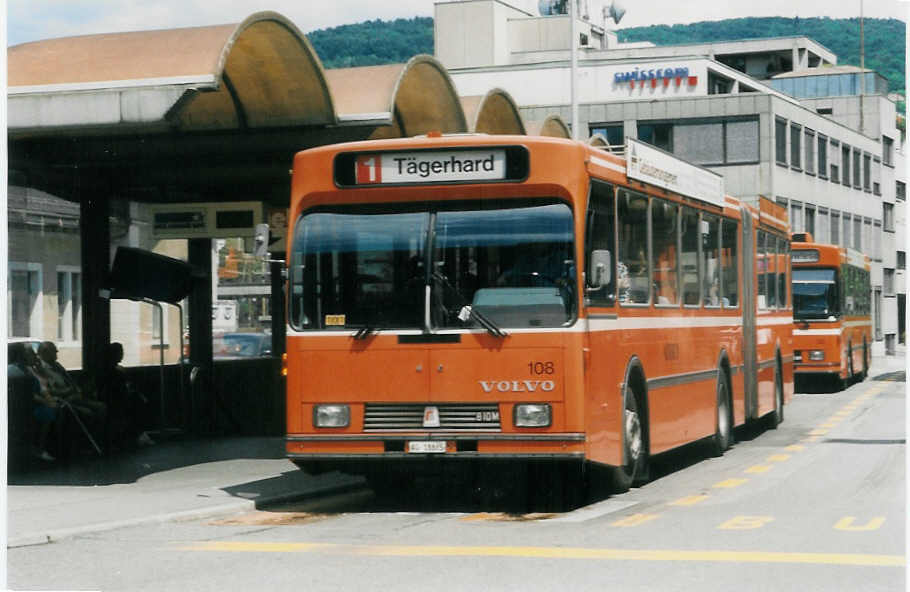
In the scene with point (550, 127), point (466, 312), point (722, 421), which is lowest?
point (722, 421)

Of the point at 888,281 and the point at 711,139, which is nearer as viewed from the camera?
the point at 711,139

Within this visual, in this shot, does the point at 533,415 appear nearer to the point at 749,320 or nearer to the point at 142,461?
the point at 142,461

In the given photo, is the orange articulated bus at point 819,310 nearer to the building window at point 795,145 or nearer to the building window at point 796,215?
the building window at point 796,215

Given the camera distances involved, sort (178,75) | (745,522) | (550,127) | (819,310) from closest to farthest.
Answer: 1. (745,522)
2. (178,75)
3. (550,127)
4. (819,310)

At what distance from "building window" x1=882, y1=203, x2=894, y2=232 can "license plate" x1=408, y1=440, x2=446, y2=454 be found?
86316 mm

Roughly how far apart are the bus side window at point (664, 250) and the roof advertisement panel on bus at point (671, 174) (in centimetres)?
25

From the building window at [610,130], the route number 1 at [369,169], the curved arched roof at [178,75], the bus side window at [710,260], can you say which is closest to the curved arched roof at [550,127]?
the bus side window at [710,260]

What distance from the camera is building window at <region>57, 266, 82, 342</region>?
→ 952 inches

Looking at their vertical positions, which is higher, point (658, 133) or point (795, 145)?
point (658, 133)

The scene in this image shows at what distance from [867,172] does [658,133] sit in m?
22.5

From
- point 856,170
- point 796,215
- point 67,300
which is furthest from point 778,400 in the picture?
point 856,170

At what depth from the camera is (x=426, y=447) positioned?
12.6 metres

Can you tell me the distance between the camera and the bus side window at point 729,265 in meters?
18.7

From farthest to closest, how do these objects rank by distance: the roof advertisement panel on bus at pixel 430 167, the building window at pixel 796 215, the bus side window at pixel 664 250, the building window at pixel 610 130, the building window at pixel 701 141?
the building window at pixel 796 215
the building window at pixel 610 130
the building window at pixel 701 141
the bus side window at pixel 664 250
the roof advertisement panel on bus at pixel 430 167
